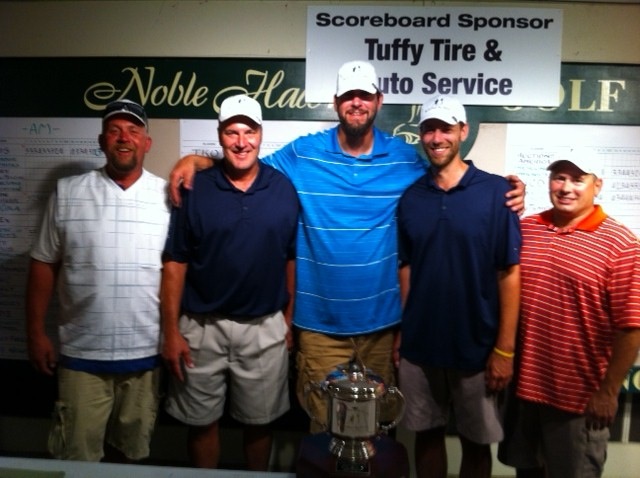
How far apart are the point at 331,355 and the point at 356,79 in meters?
1.06

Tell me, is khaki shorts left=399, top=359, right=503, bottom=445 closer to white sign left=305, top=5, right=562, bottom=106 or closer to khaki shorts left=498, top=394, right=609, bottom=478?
khaki shorts left=498, top=394, right=609, bottom=478

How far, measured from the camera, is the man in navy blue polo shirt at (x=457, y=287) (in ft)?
6.08

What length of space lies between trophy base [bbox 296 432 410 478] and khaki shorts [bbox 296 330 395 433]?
64cm

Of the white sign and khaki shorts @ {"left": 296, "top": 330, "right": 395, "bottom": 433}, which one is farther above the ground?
the white sign

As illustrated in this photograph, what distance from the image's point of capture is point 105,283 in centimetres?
196

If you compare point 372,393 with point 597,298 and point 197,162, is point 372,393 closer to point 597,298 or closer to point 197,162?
point 597,298

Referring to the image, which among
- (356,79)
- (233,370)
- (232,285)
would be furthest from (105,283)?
(356,79)

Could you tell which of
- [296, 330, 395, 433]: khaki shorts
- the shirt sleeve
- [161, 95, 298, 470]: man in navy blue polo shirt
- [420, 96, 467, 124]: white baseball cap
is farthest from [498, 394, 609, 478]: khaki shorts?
the shirt sleeve

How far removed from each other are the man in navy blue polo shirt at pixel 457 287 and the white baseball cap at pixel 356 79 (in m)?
0.24

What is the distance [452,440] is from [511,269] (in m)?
1.10

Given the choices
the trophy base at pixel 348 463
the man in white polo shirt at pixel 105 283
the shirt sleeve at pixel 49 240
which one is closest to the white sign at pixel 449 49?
the man in white polo shirt at pixel 105 283

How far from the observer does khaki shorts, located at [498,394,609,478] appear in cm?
180

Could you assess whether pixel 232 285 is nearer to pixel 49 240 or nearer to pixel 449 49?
pixel 49 240

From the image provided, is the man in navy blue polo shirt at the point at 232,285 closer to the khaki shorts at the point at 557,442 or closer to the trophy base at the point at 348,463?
the trophy base at the point at 348,463
